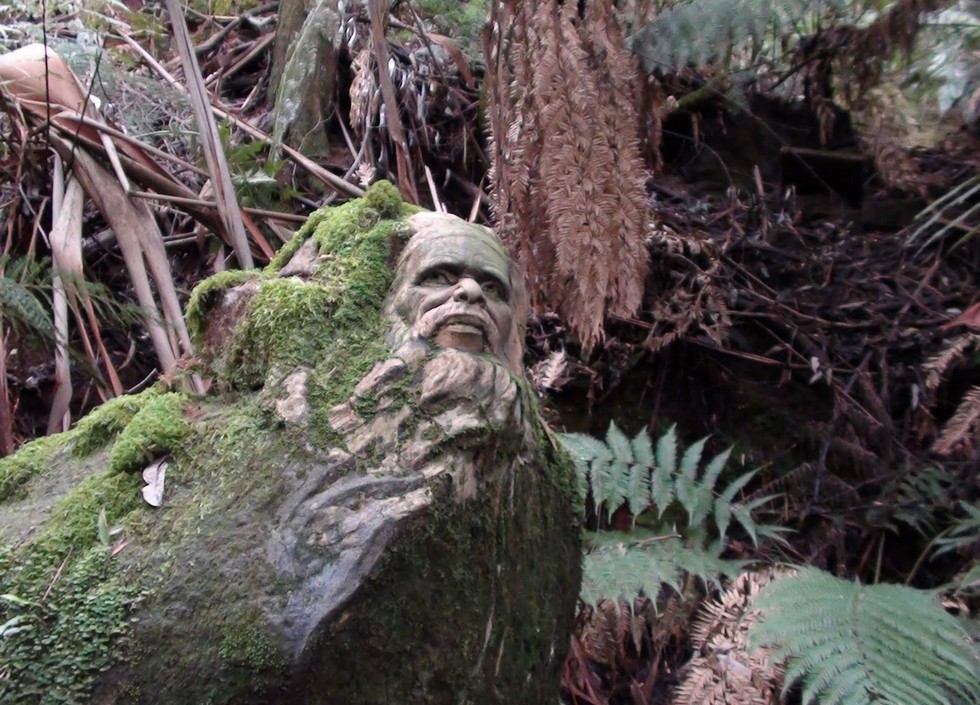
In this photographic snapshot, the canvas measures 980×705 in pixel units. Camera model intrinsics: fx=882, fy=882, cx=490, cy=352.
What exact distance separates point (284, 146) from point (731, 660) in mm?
2672

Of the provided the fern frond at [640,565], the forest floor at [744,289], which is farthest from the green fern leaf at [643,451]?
the forest floor at [744,289]

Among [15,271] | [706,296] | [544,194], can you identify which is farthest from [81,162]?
[706,296]

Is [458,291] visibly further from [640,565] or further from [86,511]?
[640,565]

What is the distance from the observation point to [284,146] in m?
3.78

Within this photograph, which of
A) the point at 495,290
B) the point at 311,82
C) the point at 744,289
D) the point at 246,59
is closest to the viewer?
the point at 495,290

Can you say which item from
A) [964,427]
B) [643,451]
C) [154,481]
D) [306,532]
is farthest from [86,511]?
[964,427]

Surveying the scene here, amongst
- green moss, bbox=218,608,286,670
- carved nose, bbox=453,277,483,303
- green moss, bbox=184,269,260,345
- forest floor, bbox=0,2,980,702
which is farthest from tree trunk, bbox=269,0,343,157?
green moss, bbox=218,608,286,670

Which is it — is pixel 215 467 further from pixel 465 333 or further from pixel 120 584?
pixel 465 333

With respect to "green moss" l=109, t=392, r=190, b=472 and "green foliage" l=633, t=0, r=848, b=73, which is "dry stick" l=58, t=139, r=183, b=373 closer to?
"green moss" l=109, t=392, r=190, b=472

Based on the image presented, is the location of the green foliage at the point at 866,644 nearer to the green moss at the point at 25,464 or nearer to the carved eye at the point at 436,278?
the carved eye at the point at 436,278

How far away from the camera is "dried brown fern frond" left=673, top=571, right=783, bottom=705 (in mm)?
2529

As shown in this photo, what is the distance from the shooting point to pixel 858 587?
2.51 meters

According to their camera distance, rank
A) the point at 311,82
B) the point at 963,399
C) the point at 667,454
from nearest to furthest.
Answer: the point at 667,454 → the point at 963,399 → the point at 311,82

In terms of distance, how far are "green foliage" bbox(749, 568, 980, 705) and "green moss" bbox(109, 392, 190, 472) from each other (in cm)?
154
